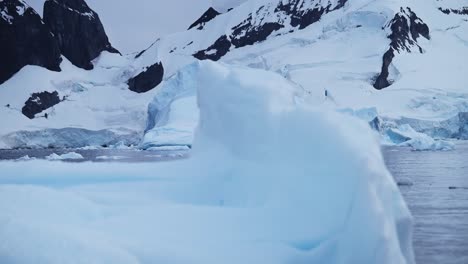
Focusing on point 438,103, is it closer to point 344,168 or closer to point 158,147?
point 158,147

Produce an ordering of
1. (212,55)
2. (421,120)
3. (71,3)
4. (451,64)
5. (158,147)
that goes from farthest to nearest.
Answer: (71,3) → (212,55) → (451,64) → (421,120) → (158,147)

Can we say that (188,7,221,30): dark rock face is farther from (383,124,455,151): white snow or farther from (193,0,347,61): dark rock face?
(383,124,455,151): white snow

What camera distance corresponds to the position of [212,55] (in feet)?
285

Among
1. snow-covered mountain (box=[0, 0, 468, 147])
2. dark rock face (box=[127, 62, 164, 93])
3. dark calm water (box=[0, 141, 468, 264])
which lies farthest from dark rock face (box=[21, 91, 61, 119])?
dark calm water (box=[0, 141, 468, 264])

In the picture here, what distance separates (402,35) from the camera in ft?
238

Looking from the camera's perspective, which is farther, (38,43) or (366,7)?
(38,43)

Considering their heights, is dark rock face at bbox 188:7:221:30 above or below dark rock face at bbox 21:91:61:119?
above

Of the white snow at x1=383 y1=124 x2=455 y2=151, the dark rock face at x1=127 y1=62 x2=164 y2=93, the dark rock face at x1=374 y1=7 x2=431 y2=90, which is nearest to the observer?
the white snow at x1=383 y1=124 x2=455 y2=151

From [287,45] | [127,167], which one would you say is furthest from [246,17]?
[127,167]

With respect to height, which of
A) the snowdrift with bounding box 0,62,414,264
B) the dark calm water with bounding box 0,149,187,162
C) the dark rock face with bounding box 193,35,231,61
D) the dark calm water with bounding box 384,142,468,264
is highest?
the dark rock face with bounding box 193,35,231,61

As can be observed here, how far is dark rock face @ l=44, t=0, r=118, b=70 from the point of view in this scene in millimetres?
93500

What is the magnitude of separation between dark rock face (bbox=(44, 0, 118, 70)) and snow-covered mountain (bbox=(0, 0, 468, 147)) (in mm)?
936

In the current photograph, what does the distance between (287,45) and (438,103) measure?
98.5ft

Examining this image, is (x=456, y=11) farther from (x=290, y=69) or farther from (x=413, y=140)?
(x=413, y=140)
